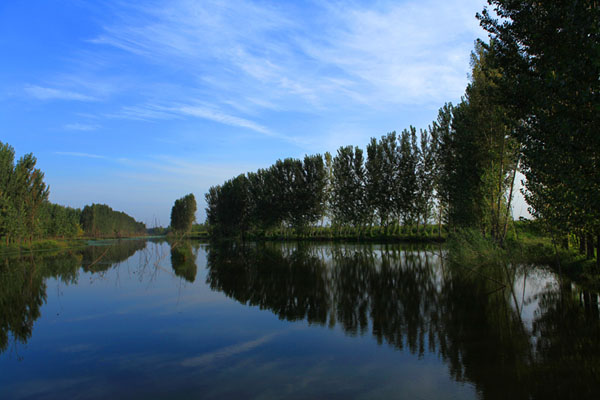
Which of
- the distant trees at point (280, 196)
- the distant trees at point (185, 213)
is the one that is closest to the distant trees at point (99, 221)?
the distant trees at point (185, 213)

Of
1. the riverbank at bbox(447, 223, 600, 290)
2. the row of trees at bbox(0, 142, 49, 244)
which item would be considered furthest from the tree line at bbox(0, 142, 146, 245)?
the riverbank at bbox(447, 223, 600, 290)

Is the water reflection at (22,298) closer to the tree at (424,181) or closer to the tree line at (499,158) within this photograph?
the tree line at (499,158)

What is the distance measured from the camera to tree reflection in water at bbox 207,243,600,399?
5.07 m

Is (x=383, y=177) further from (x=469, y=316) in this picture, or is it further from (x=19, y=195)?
A: (x=19, y=195)

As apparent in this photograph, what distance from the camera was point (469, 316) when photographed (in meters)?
8.31

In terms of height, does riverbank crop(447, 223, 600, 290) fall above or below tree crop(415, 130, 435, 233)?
below

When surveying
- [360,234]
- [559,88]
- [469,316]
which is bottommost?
[469,316]

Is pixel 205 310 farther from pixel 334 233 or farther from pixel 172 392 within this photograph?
pixel 334 233

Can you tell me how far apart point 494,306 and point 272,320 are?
18.9 feet

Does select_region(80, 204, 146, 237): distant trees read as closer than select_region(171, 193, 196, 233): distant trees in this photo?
No

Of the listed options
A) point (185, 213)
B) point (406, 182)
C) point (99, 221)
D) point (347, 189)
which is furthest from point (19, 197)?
point (99, 221)

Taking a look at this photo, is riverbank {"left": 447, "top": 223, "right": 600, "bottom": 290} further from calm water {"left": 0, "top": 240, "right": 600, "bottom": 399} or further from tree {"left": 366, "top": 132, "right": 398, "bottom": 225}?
tree {"left": 366, "top": 132, "right": 398, "bottom": 225}

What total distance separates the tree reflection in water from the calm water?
4cm

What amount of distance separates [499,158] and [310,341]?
60.2 feet
